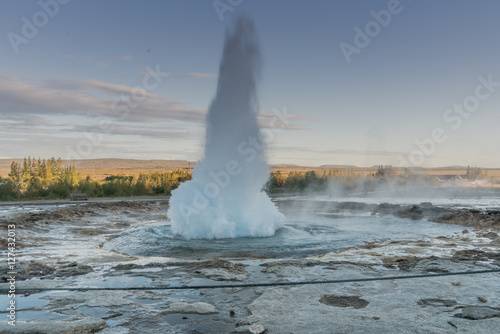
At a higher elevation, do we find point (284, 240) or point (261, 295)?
point (261, 295)

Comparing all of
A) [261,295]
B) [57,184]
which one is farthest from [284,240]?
[57,184]

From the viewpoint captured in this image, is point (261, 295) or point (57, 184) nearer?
point (261, 295)

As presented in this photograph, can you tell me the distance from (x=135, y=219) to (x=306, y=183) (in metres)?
37.6

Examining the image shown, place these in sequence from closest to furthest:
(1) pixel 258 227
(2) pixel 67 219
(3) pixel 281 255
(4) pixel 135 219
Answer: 1. (3) pixel 281 255
2. (1) pixel 258 227
3. (2) pixel 67 219
4. (4) pixel 135 219

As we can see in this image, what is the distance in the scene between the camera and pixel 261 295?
24.5 feet

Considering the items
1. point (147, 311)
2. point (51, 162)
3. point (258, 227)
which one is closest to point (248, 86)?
point (258, 227)

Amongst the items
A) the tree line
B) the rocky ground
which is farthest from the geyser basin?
the tree line

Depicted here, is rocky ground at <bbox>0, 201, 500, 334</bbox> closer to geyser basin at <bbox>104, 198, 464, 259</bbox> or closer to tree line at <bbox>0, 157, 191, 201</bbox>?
geyser basin at <bbox>104, 198, 464, 259</bbox>

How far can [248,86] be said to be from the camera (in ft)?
57.5

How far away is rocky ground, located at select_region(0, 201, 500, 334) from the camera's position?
230 inches

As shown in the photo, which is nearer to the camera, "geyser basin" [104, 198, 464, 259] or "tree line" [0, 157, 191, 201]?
"geyser basin" [104, 198, 464, 259]

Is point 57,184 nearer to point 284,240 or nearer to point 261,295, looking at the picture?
point 284,240

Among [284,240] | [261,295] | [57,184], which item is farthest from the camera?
[57,184]

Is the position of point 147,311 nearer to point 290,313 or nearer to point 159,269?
point 290,313
